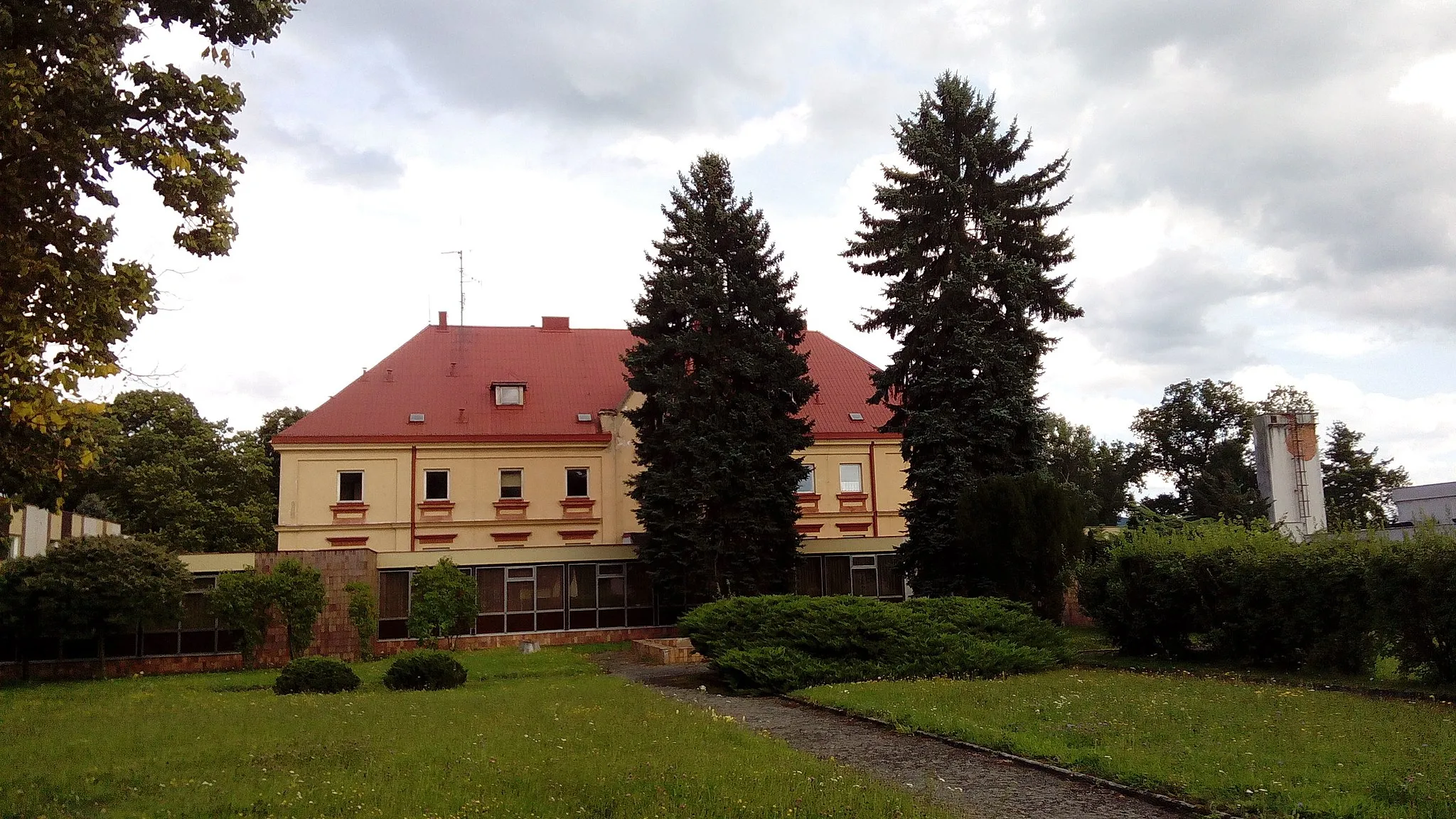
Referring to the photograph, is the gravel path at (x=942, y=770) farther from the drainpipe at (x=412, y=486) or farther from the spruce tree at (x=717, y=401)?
the drainpipe at (x=412, y=486)

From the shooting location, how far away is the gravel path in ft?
29.2

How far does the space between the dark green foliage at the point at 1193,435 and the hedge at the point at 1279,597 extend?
34532mm

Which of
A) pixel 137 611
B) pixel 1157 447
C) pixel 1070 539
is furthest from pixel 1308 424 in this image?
pixel 137 611

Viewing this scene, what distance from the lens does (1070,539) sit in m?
24.0

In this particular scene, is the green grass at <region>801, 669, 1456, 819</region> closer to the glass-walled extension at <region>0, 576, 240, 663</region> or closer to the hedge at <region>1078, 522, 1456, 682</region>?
the hedge at <region>1078, 522, 1456, 682</region>

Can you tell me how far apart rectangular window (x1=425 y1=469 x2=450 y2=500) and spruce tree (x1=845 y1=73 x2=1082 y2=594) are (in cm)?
1876

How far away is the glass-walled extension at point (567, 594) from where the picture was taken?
3281cm

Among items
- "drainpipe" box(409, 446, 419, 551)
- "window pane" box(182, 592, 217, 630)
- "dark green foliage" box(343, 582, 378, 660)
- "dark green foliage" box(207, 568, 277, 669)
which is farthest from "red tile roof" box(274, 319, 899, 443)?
"dark green foliage" box(207, 568, 277, 669)

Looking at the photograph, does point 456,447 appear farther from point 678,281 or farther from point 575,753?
point 575,753

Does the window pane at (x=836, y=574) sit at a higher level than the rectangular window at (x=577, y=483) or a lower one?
lower

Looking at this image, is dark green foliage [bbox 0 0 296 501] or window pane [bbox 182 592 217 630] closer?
dark green foliage [bbox 0 0 296 501]

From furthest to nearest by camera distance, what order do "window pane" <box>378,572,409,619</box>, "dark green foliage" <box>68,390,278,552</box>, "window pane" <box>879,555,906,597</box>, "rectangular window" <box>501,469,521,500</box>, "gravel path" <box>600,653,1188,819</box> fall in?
1. "dark green foliage" <box>68,390,278,552</box>
2. "rectangular window" <box>501,469,521,500</box>
3. "window pane" <box>879,555,906,597</box>
4. "window pane" <box>378,572,409,619</box>
5. "gravel path" <box>600,653,1188,819</box>

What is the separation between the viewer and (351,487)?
40.1 meters

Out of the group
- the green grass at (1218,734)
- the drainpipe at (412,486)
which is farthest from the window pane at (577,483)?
the green grass at (1218,734)
